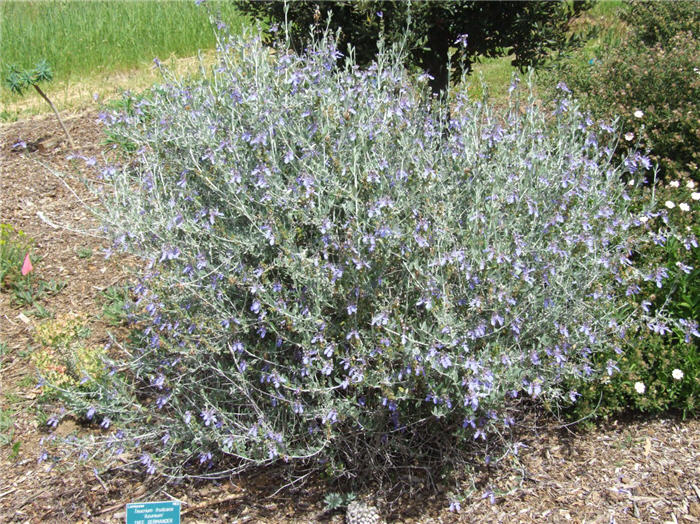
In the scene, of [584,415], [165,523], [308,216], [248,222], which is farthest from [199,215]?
[584,415]

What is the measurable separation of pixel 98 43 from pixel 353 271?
25.0ft

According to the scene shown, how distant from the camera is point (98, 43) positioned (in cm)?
862

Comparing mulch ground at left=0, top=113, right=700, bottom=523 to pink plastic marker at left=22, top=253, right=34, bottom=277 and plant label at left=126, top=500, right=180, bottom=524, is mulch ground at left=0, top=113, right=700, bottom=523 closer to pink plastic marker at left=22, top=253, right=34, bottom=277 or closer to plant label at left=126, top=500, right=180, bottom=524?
plant label at left=126, top=500, right=180, bottom=524

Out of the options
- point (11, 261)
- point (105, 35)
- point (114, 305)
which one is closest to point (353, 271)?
point (114, 305)

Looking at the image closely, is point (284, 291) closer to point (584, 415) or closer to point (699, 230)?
Answer: point (584, 415)

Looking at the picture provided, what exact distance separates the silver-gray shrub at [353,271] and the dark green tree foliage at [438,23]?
3.52 ft

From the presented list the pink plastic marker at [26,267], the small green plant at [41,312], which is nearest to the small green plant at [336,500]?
the small green plant at [41,312]

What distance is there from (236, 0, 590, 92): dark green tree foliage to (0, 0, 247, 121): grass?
413 centimetres

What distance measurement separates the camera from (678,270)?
3398 mm

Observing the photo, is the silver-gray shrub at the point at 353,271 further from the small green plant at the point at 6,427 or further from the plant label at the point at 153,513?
the small green plant at the point at 6,427

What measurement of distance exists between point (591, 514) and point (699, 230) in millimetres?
1757

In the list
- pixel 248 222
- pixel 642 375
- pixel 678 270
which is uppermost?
pixel 248 222

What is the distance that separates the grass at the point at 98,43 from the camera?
7.84m

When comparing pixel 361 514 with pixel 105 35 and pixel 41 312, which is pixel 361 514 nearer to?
pixel 41 312
